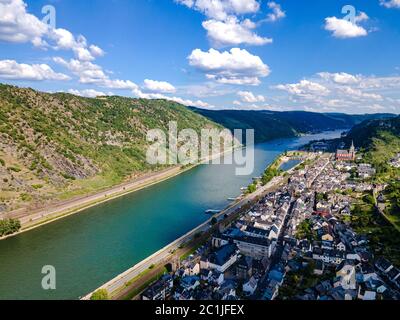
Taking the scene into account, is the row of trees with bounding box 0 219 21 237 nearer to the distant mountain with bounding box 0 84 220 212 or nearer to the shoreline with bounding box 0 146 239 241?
the shoreline with bounding box 0 146 239 241

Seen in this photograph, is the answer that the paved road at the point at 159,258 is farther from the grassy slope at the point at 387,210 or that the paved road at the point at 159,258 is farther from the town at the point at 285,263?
the grassy slope at the point at 387,210

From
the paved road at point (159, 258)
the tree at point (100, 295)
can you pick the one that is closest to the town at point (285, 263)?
the paved road at point (159, 258)

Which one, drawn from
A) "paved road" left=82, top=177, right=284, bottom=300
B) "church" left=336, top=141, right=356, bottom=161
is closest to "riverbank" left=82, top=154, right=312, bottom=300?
"paved road" left=82, top=177, right=284, bottom=300

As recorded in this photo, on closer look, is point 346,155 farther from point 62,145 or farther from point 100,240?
point 100,240
